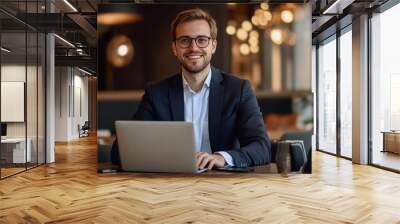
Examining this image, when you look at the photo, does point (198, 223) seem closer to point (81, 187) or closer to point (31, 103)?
point (81, 187)

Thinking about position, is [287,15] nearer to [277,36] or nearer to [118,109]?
[277,36]

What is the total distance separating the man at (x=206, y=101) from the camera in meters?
3.28

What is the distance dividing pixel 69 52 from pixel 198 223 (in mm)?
9098

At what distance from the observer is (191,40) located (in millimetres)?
3359

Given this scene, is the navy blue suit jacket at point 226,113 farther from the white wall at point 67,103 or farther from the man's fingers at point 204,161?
the white wall at point 67,103

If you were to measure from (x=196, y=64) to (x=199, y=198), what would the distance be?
67.9 inches

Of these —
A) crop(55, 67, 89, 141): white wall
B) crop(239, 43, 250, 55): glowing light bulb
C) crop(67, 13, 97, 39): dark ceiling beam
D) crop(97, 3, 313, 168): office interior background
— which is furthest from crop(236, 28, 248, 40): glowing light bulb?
crop(55, 67, 89, 141): white wall

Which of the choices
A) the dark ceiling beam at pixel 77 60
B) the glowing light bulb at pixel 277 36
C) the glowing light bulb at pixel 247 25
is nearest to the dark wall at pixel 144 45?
the glowing light bulb at pixel 247 25

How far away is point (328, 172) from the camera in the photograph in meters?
6.85

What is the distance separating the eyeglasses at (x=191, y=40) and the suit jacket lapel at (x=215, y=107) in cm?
38

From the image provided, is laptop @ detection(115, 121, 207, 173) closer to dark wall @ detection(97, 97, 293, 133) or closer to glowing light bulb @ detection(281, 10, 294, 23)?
dark wall @ detection(97, 97, 293, 133)

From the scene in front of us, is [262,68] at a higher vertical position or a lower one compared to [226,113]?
higher

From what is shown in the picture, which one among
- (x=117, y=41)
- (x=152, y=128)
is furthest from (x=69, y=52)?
(x=152, y=128)

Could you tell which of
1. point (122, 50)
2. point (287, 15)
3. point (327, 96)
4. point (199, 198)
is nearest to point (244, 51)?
point (287, 15)
